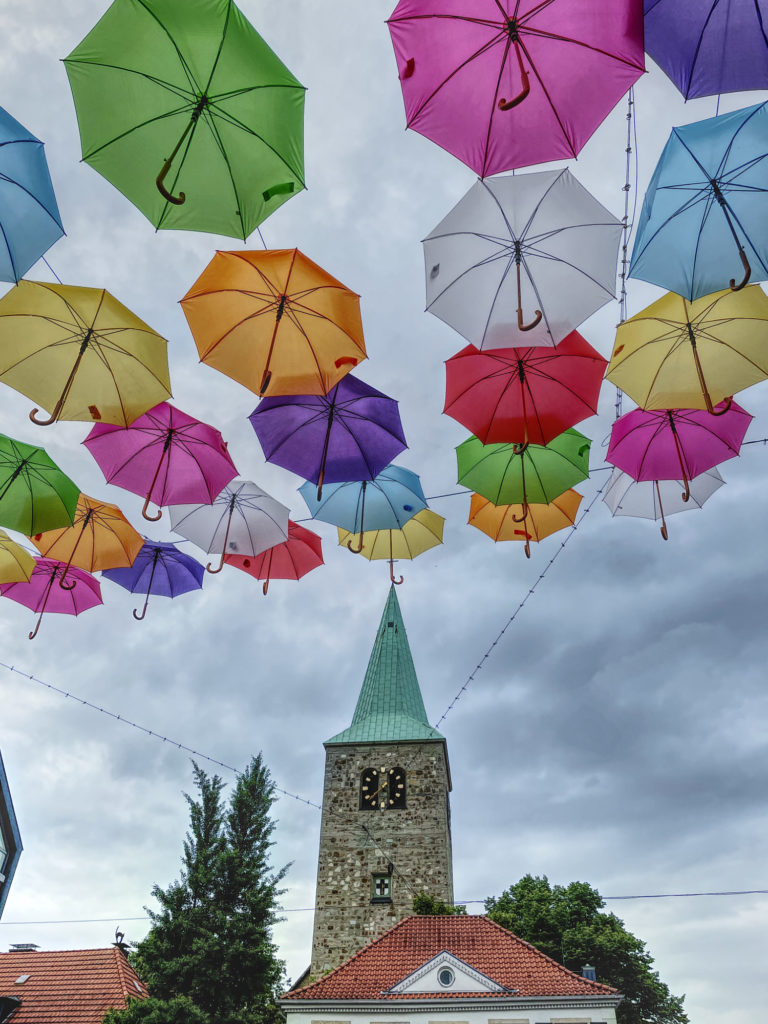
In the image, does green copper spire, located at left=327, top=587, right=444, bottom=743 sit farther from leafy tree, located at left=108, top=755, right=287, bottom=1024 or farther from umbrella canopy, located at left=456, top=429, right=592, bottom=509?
umbrella canopy, located at left=456, top=429, right=592, bottom=509

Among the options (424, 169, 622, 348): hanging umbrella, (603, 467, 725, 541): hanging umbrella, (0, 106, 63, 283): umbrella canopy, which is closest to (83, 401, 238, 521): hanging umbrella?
(0, 106, 63, 283): umbrella canopy

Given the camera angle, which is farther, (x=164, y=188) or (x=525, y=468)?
(x=525, y=468)

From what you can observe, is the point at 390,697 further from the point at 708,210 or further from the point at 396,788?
the point at 708,210

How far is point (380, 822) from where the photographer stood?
25.5 meters

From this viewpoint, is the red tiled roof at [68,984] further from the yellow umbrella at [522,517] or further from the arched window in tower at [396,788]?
the yellow umbrella at [522,517]

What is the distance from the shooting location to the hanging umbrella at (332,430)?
7.29 meters

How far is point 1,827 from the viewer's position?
15.2m

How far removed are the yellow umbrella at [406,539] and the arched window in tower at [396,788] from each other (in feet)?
59.2

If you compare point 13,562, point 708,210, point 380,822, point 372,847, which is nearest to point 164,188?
point 708,210

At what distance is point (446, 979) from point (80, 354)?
1555 cm

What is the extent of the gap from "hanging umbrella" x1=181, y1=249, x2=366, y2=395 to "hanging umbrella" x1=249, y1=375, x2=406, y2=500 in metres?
0.78

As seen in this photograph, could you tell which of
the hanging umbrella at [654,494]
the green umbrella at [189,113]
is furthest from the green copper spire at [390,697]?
the green umbrella at [189,113]

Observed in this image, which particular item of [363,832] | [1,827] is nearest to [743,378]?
[1,827]

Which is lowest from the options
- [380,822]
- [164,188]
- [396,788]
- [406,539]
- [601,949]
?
[601,949]
